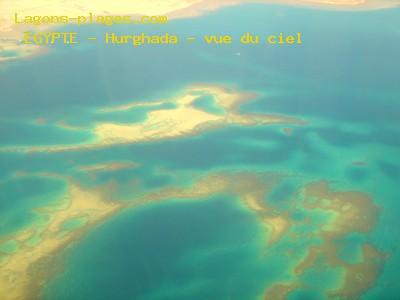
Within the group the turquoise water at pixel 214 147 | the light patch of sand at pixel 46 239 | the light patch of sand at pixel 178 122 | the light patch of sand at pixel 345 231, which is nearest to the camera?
the light patch of sand at pixel 46 239

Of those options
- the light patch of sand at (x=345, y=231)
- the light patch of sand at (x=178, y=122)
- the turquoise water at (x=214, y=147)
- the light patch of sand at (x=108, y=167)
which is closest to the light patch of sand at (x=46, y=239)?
the turquoise water at (x=214, y=147)

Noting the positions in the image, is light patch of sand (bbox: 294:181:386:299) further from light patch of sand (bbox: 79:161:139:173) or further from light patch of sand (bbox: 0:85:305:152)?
light patch of sand (bbox: 79:161:139:173)

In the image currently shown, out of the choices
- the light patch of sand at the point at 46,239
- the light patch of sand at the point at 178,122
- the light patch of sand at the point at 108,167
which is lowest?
the light patch of sand at the point at 46,239

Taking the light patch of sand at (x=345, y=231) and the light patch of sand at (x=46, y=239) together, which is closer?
the light patch of sand at (x=46, y=239)

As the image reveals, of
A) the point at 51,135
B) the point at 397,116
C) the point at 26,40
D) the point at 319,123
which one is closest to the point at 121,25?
the point at 26,40

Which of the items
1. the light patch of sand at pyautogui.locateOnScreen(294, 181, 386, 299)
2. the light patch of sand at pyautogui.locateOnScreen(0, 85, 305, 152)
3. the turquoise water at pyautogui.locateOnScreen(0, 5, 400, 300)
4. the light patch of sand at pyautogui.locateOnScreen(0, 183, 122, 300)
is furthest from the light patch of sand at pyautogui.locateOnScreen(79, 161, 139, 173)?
the light patch of sand at pyautogui.locateOnScreen(294, 181, 386, 299)

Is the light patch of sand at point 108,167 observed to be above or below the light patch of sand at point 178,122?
below

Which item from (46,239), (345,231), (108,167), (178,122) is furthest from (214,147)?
(46,239)

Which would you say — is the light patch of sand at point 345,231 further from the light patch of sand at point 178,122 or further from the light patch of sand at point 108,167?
the light patch of sand at point 108,167

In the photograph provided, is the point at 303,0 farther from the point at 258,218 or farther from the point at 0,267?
the point at 0,267
